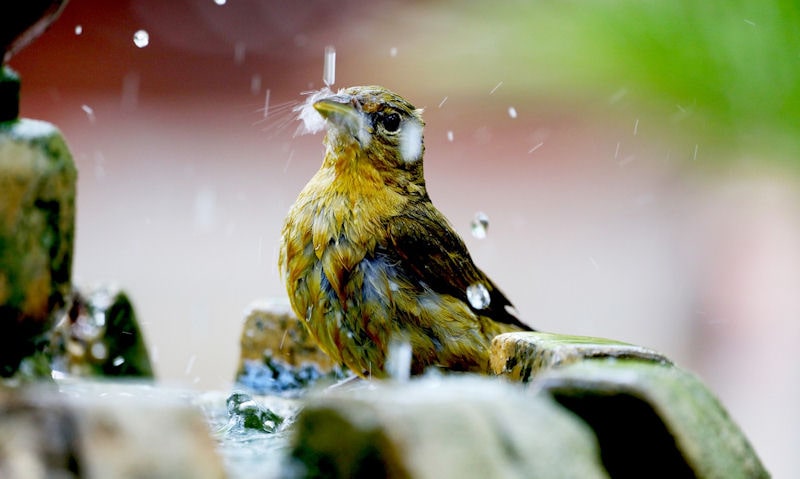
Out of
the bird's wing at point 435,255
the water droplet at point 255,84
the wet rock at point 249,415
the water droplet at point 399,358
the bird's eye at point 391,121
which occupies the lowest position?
the wet rock at point 249,415

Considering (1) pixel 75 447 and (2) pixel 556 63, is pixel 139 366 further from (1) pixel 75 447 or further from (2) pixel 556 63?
(2) pixel 556 63

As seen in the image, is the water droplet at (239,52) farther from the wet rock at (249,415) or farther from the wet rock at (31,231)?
the wet rock at (31,231)

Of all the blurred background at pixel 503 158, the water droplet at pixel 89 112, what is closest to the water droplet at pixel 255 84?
the blurred background at pixel 503 158

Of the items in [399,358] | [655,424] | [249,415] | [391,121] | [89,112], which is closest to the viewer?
[655,424]

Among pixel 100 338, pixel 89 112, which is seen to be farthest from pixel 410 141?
pixel 89 112

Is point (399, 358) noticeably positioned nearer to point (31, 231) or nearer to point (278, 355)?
point (278, 355)

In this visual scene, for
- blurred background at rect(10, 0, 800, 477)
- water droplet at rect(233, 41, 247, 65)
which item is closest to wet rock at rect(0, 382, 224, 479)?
blurred background at rect(10, 0, 800, 477)

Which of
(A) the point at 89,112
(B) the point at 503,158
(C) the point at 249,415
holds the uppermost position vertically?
(A) the point at 89,112

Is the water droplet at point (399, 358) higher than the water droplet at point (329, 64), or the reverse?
the water droplet at point (329, 64)
